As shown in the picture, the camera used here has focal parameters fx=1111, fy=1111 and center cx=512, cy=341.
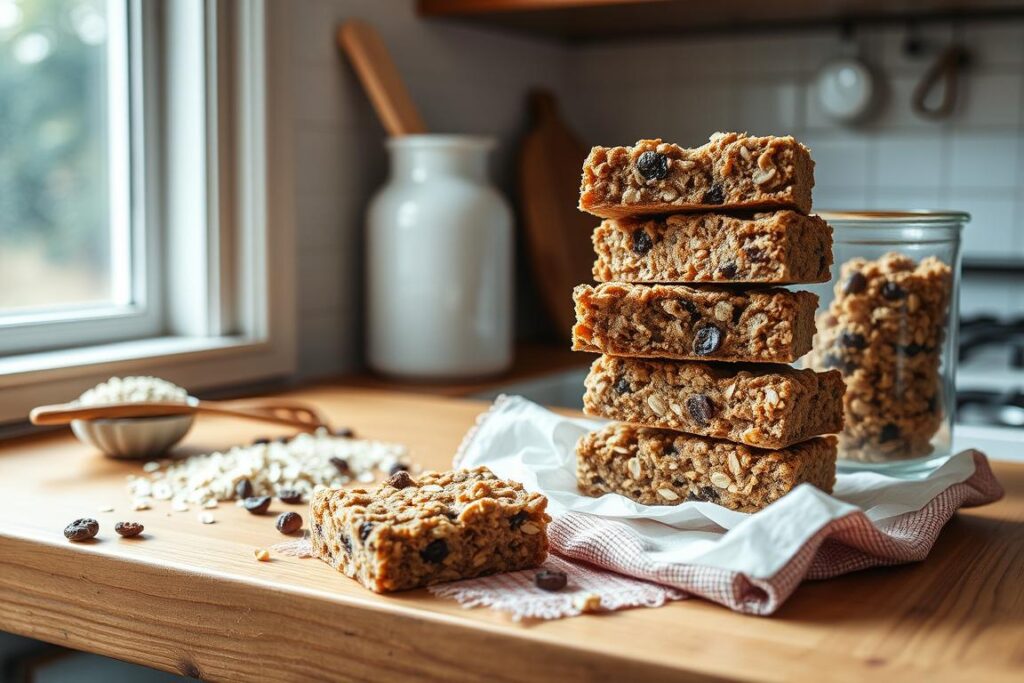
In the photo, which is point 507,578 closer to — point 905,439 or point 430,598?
point 430,598

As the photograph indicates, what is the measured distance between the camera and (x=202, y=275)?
5.18 feet

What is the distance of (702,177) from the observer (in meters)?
0.84

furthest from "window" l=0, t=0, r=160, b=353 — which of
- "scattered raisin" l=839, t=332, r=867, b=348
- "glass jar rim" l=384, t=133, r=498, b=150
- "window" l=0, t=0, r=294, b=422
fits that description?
"scattered raisin" l=839, t=332, r=867, b=348

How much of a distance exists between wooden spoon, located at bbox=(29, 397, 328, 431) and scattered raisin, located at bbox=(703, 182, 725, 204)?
1.97 feet

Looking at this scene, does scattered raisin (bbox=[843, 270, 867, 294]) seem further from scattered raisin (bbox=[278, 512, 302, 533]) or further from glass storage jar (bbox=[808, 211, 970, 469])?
scattered raisin (bbox=[278, 512, 302, 533])

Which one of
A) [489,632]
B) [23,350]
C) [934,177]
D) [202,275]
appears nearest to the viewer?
[489,632]

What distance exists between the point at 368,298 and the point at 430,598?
1.07 metres

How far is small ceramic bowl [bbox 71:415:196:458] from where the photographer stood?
1.13m

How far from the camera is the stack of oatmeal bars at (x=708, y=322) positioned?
2.71 ft

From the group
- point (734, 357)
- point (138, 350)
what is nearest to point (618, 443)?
point (734, 357)

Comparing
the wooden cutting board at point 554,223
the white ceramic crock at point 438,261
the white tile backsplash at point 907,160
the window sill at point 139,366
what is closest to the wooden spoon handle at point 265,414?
the window sill at point 139,366

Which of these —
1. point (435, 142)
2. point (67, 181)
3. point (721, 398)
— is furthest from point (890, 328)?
point (67, 181)

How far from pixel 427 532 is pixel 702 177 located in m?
0.34

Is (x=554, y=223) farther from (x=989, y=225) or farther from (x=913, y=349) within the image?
(x=913, y=349)
